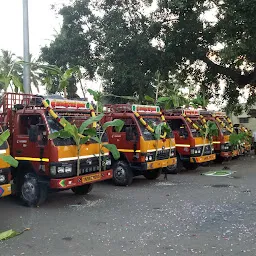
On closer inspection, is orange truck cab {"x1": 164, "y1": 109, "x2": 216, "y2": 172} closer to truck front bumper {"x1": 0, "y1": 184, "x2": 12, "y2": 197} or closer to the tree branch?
the tree branch

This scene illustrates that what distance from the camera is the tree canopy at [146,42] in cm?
1553

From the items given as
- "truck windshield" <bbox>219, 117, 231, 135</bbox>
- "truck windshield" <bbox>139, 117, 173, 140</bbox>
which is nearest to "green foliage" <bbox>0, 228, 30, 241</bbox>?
"truck windshield" <bbox>139, 117, 173, 140</bbox>

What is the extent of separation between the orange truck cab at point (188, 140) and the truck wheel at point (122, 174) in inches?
122

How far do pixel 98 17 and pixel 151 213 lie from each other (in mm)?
13060

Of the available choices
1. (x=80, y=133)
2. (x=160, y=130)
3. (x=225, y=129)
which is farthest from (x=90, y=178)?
(x=225, y=129)

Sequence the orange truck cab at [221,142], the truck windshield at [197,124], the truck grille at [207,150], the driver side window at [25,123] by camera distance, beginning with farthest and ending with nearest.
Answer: the orange truck cab at [221,142]
the truck grille at [207,150]
the truck windshield at [197,124]
the driver side window at [25,123]

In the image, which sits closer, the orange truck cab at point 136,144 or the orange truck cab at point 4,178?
the orange truck cab at point 4,178

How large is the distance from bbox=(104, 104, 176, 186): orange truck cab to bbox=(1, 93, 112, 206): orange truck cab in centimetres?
176

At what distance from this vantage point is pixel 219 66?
1883 cm

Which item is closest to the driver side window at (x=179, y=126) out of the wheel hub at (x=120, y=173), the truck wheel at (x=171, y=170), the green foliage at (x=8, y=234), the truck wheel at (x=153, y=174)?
the truck wheel at (x=171, y=170)

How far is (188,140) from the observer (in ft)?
42.2

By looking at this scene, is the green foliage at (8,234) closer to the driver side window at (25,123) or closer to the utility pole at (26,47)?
the driver side window at (25,123)

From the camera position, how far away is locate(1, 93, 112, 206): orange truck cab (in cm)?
768

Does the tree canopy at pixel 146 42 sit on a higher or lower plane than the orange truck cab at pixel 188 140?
higher
